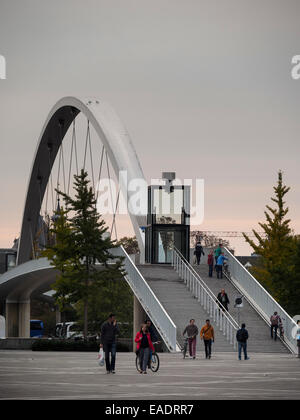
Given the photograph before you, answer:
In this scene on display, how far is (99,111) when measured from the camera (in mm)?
61562

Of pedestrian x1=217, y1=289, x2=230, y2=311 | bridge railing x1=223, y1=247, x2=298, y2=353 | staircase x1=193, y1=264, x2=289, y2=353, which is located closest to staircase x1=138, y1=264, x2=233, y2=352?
pedestrian x1=217, y1=289, x2=230, y2=311

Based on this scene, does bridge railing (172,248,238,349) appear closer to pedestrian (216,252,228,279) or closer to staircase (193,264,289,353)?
staircase (193,264,289,353)

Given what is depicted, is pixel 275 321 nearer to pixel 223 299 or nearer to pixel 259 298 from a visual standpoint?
pixel 223 299

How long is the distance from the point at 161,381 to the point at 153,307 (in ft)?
61.5

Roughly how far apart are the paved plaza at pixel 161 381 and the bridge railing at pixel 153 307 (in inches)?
259

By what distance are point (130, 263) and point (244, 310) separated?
6.62 metres

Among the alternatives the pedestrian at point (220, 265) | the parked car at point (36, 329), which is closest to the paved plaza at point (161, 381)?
the pedestrian at point (220, 265)

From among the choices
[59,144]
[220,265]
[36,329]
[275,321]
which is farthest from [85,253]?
[36,329]

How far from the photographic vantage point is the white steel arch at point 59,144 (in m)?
58.1

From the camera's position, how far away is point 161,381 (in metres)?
22.7

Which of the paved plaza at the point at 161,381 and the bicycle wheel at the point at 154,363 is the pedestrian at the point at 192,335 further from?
the bicycle wheel at the point at 154,363

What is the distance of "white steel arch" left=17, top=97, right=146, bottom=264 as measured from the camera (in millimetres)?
58094
